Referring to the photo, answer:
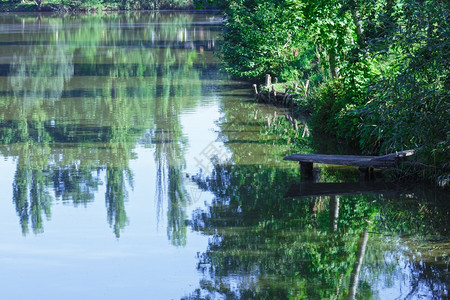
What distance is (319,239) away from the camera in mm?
11883

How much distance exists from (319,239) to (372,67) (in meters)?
7.49

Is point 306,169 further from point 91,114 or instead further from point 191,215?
point 91,114

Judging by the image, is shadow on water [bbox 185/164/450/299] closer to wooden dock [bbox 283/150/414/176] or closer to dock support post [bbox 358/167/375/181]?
dock support post [bbox 358/167/375/181]

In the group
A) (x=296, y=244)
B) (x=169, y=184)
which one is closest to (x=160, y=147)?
(x=169, y=184)

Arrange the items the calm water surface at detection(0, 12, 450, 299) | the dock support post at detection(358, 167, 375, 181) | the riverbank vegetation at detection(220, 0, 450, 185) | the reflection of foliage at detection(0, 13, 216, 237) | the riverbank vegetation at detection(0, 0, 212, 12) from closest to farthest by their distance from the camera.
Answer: the calm water surface at detection(0, 12, 450, 299)
the riverbank vegetation at detection(220, 0, 450, 185)
the reflection of foliage at detection(0, 13, 216, 237)
the dock support post at detection(358, 167, 375, 181)
the riverbank vegetation at detection(0, 0, 212, 12)

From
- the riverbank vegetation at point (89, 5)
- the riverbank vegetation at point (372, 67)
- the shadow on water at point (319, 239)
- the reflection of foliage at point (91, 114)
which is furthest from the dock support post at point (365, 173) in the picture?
the riverbank vegetation at point (89, 5)

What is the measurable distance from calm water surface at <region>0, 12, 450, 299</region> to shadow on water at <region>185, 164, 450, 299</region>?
3 centimetres

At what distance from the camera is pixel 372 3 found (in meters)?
14.9

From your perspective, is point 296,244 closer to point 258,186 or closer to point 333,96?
point 258,186

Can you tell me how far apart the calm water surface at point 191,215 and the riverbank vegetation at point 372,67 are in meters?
1.29

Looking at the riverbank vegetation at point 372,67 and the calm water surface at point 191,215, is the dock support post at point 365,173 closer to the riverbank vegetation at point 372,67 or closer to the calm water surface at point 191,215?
the calm water surface at point 191,215

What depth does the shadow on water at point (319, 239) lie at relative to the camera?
985 centimetres

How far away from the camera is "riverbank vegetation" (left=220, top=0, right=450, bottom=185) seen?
13.2 m

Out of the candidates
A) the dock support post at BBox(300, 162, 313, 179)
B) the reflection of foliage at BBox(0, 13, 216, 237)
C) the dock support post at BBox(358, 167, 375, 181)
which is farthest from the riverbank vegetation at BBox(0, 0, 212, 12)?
the dock support post at BBox(358, 167, 375, 181)
